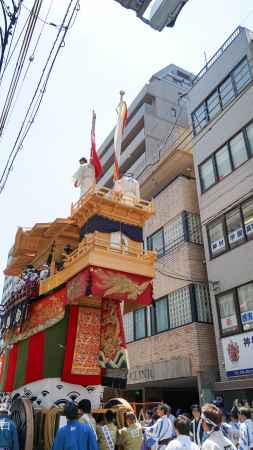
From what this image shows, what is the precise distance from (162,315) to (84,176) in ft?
28.2

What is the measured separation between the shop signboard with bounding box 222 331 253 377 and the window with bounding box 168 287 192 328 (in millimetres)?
2016

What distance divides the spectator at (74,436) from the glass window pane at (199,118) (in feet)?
47.9

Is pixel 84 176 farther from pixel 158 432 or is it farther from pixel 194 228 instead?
pixel 194 228

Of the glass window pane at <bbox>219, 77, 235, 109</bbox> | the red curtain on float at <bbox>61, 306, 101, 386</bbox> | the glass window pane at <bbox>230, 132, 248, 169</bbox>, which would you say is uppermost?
the glass window pane at <bbox>219, 77, 235, 109</bbox>

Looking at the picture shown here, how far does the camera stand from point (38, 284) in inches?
390

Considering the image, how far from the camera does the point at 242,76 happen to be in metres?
15.1

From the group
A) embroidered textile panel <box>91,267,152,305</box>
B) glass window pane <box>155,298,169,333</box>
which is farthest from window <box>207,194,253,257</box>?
embroidered textile panel <box>91,267,152,305</box>

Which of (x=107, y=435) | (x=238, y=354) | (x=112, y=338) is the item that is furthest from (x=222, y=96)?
(x=107, y=435)

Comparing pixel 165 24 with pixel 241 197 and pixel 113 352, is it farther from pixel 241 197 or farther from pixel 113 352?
pixel 241 197

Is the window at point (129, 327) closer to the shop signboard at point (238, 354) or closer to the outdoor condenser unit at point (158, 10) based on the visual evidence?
the shop signboard at point (238, 354)

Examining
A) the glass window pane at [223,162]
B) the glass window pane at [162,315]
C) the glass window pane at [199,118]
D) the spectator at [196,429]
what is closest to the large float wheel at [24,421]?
the spectator at [196,429]

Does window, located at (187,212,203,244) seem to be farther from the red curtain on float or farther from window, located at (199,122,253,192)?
the red curtain on float

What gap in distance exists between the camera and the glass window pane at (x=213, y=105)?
640 inches

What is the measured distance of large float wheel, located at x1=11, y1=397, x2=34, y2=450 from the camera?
22.1ft
